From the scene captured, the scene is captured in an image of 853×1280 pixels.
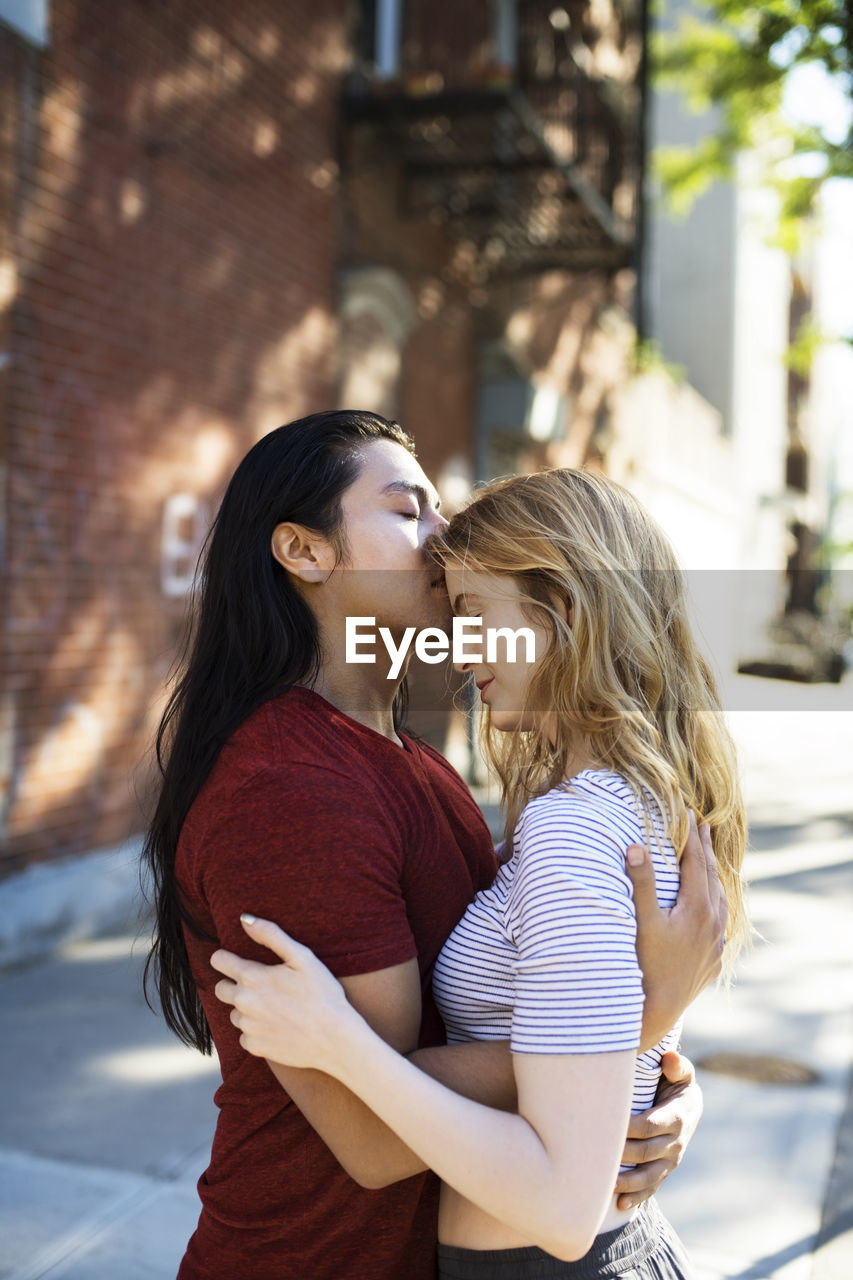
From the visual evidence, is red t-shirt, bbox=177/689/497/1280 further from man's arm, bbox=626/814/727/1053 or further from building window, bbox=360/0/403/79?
building window, bbox=360/0/403/79

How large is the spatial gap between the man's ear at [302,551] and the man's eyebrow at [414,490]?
0.49 ft

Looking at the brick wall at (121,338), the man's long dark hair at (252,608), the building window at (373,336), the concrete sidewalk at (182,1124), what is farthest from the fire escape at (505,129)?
the man's long dark hair at (252,608)

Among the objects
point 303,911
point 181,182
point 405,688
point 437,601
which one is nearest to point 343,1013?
point 303,911

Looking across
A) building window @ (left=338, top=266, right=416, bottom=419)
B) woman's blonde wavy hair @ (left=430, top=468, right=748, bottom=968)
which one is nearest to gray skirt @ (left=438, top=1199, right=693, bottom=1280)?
woman's blonde wavy hair @ (left=430, top=468, right=748, bottom=968)

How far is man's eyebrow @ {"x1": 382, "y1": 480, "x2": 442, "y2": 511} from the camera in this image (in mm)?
1901

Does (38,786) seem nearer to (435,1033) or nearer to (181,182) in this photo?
(181,182)

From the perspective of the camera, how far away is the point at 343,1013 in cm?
144

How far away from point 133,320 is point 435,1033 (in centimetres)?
513

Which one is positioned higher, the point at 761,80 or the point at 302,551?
the point at 761,80

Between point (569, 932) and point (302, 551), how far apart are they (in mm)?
743

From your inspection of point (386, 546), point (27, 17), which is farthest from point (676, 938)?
point (27, 17)

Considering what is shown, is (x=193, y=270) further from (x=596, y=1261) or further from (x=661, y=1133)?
(x=596, y=1261)

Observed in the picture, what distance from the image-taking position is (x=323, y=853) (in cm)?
147

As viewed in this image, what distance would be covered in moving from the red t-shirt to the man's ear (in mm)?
199
